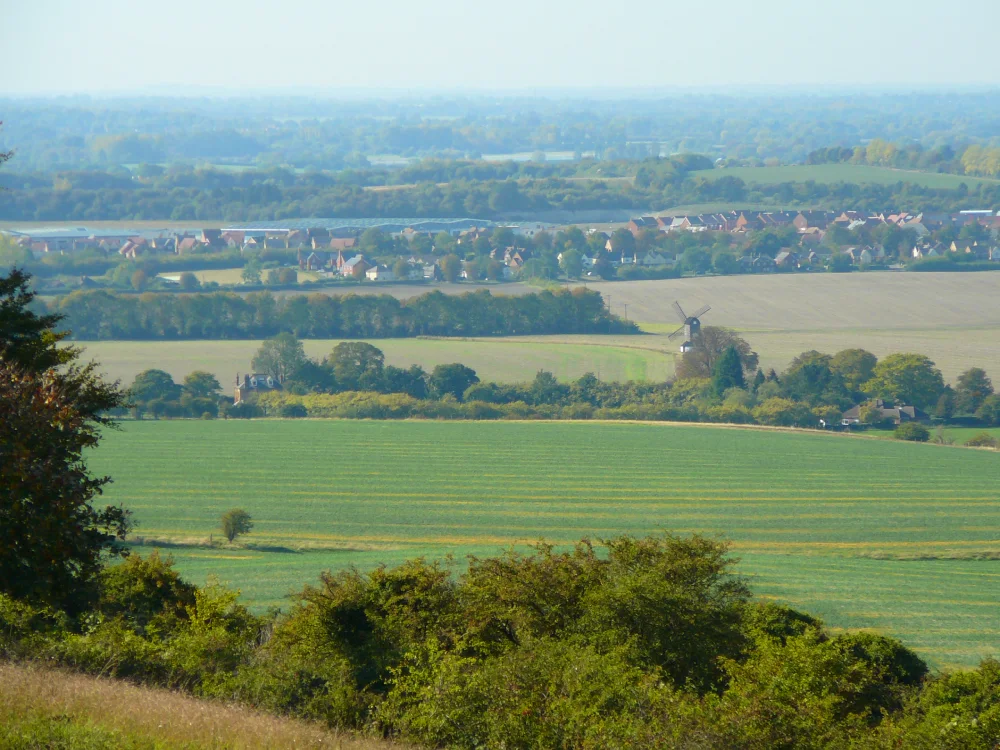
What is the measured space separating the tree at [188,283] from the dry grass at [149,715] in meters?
53.9

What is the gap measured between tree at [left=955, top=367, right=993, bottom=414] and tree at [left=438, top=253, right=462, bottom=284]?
3316 cm

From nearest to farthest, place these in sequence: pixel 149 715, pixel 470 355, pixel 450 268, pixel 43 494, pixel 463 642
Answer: pixel 149 715
pixel 43 494
pixel 463 642
pixel 470 355
pixel 450 268

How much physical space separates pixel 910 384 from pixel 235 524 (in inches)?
976

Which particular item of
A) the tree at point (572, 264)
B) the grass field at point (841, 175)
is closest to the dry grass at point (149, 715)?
the tree at point (572, 264)

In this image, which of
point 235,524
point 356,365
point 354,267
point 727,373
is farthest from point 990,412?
point 354,267

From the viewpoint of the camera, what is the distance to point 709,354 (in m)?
43.8

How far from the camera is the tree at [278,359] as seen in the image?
4309cm

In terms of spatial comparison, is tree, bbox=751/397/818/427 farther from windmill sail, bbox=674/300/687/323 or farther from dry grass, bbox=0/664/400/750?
dry grass, bbox=0/664/400/750

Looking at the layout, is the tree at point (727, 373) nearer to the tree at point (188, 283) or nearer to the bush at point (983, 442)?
the bush at point (983, 442)

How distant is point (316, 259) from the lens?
246 ft

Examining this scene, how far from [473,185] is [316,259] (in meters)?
39.6

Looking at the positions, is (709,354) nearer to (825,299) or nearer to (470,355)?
(470,355)

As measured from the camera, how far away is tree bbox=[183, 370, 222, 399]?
128 feet

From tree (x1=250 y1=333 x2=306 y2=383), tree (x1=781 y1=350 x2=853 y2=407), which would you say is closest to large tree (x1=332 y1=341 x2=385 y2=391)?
tree (x1=250 y1=333 x2=306 y2=383)
